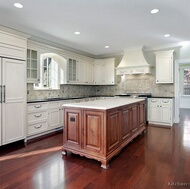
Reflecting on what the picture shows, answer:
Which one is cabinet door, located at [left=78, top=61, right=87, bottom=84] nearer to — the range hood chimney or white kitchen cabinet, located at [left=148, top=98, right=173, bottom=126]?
the range hood chimney

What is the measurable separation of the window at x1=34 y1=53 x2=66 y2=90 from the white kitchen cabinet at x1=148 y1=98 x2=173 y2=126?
307cm

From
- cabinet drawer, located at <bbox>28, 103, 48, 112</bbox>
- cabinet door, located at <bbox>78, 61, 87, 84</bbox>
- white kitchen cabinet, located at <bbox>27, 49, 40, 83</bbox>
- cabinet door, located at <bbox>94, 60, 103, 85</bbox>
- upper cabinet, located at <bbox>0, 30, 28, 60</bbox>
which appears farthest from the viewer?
cabinet door, located at <bbox>94, 60, 103, 85</bbox>

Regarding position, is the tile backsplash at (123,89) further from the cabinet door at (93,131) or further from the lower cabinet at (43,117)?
the cabinet door at (93,131)

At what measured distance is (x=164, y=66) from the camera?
509 centimetres

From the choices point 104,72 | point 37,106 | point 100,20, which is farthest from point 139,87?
point 37,106

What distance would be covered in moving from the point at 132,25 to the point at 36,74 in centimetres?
270

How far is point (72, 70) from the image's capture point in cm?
542

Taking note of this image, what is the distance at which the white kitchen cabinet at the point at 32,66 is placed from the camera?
3927mm

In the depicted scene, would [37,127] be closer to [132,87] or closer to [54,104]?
[54,104]

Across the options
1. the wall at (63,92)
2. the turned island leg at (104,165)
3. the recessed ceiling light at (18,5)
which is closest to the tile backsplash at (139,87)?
the wall at (63,92)

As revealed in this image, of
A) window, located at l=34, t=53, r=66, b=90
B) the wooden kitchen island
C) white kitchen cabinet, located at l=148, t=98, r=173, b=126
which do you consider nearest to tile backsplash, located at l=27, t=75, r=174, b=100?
window, located at l=34, t=53, r=66, b=90

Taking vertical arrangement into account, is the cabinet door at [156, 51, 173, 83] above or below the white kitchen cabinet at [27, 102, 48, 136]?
above

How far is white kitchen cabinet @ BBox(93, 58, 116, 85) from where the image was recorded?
6191mm

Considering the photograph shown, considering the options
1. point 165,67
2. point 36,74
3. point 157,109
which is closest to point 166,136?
point 157,109
